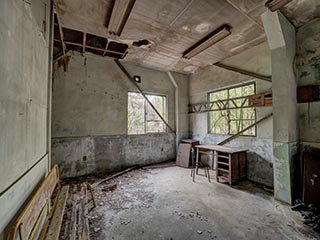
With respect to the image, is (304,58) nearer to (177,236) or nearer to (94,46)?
(177,236)

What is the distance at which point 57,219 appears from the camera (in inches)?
73.7

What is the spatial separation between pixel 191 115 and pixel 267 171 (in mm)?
3195

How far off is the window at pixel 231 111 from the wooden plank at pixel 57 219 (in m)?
4.39

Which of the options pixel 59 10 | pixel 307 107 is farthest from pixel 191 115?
pixel 59 10

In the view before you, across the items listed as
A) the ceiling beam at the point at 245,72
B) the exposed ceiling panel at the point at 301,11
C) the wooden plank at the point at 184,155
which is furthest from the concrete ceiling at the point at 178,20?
the wooden plank at the point at 184,155

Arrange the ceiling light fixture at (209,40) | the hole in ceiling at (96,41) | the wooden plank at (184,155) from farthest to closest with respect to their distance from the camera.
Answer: the wooden plank at (184,155) → the hole in ceiling at (96,41) → the ceiling light fixture at (209,40)

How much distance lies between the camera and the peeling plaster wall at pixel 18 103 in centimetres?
100

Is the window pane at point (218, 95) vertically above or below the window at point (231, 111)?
above

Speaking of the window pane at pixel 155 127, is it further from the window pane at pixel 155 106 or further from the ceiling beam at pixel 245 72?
the ceiling beam at pixel 245 72

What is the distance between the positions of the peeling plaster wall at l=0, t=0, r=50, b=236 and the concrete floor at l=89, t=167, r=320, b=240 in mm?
1318

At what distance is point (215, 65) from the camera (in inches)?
199

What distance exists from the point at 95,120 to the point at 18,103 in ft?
11.2

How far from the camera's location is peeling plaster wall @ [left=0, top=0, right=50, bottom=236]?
100 cm

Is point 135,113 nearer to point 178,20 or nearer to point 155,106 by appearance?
point 155,106
